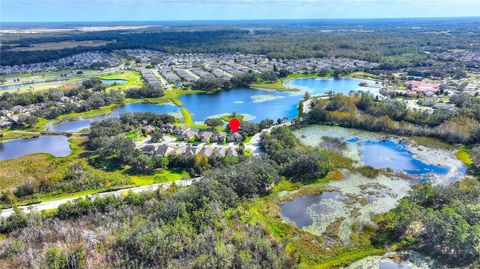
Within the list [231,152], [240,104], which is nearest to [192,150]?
[231,152]

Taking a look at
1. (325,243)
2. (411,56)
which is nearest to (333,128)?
(325,243)

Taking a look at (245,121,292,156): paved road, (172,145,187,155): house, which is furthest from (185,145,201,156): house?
(245,121,292,156): paved road

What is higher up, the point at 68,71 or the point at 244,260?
the point at 68,71

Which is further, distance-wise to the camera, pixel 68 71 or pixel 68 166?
pixel 68 71

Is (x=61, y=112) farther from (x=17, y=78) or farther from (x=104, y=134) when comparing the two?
(x=17, y=78)

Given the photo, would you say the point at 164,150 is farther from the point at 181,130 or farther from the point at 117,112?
the point at 117,112

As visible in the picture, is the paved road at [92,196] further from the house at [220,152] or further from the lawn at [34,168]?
the house at [220,152]
